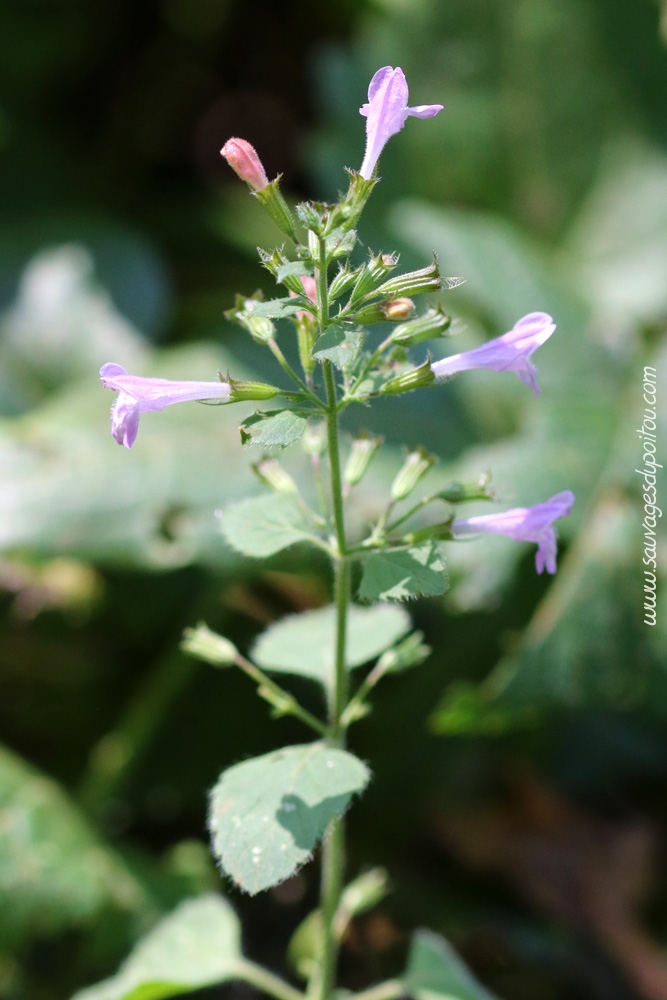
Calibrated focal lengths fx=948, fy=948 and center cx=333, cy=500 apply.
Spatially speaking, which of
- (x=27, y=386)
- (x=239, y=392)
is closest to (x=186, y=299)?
(x=27, y=386)

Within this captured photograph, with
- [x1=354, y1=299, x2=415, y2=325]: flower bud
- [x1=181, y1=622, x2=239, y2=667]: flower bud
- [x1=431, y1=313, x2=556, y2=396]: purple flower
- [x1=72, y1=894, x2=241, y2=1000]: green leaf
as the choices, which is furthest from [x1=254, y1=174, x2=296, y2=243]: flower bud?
[x1=72, y1=894, x2=241, y2=1000]: green leaf

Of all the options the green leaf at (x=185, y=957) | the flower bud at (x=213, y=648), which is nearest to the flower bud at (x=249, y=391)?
the flower bud at (x=213, y=648)

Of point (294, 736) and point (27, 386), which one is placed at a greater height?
point (27, 386)

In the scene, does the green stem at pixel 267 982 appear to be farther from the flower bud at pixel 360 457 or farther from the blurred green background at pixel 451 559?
the flower bud at pixel 360 457

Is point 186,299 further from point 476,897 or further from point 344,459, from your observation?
point 476,897

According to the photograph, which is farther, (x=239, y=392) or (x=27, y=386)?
(x=27, y=386)

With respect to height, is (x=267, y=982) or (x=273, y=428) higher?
(x=273, y=428)

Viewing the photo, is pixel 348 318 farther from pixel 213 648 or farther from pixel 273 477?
pixel 213 648

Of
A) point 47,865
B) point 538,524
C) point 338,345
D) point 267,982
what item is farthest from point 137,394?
point 47,865
